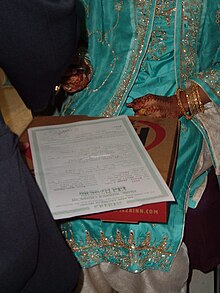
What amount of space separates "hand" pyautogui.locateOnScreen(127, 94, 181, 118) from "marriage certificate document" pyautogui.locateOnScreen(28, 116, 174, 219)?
10cm

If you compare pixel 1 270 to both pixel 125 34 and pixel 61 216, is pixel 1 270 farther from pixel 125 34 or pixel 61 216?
pixel 125 34

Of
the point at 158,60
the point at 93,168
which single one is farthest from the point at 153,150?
the point at 158,60

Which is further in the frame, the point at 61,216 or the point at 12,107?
the point at 12,107

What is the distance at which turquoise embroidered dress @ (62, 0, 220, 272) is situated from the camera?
41.8 inches

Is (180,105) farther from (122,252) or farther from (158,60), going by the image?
(122,252)

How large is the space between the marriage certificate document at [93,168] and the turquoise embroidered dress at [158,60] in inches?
6.5

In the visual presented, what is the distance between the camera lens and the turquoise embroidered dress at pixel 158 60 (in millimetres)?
1062

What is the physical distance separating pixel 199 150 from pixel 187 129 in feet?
0.15

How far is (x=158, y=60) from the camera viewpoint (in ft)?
3.61

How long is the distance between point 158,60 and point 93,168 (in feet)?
1.29

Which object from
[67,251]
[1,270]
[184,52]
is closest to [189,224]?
[184,52]

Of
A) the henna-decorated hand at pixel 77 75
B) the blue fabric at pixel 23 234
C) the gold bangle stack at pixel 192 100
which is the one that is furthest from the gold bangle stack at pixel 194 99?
the blue fabric at pixel 23 234

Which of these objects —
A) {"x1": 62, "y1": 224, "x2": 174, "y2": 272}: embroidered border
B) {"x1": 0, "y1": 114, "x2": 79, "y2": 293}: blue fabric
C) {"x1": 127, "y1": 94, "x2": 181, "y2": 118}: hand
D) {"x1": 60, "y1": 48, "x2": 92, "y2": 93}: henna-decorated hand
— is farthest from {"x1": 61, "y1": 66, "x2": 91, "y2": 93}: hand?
{"x1": 0, "y1": 114, "x2": 79, "y2": 293}: blue fabric

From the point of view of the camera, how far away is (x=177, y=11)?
106 cm
